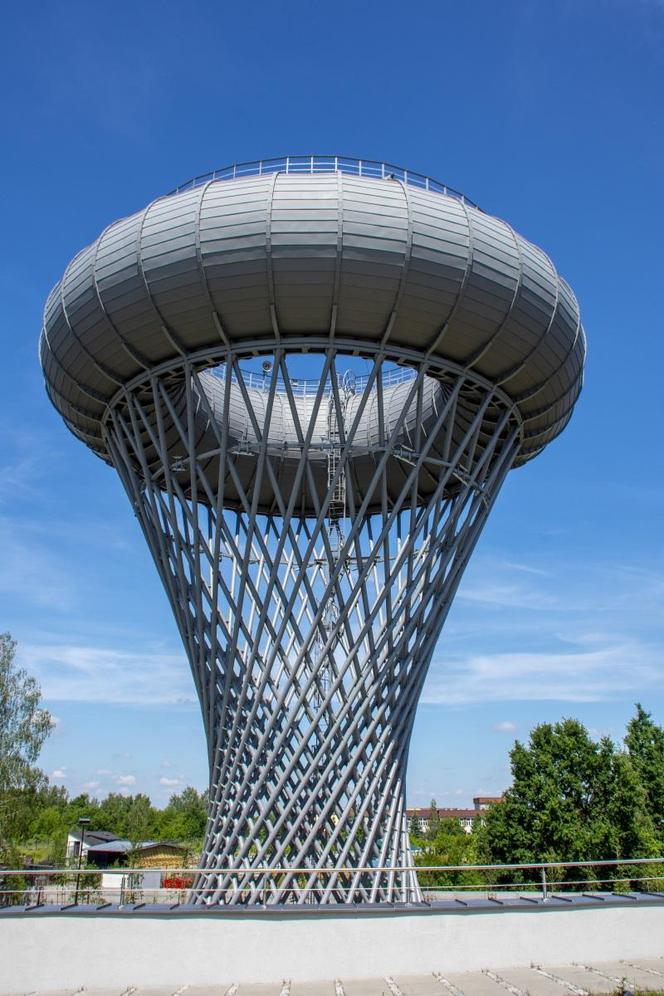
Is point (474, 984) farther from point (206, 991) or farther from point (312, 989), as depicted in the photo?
point (206, 991)

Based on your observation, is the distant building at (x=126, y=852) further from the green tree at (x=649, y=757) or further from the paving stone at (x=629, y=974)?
the paving stone at (x=629, y=974)

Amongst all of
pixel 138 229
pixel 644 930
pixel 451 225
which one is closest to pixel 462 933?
pixel 644 930

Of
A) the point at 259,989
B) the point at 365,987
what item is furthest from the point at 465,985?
the point at 259,989

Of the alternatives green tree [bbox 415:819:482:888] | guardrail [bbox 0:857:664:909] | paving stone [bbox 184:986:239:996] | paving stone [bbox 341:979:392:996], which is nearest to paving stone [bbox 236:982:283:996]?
paving stone [bbox 184:986:239:996]

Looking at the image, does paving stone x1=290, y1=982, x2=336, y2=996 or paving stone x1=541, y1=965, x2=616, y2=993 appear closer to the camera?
paving stone x1=541, y1=965, x2=616, y2=993

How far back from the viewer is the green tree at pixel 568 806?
38844 millimetres

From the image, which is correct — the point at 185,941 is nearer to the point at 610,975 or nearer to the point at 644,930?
the point at 610,975

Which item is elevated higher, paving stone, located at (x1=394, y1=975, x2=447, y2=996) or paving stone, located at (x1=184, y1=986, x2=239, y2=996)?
paving stone, located at (x1=394, y1=975, x2=447, y2=996)

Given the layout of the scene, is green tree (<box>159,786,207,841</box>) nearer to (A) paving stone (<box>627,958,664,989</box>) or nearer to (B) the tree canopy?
(B) the tree canopy

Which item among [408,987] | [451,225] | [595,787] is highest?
[451,225]

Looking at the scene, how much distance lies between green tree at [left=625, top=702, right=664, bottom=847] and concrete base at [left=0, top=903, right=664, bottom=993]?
34.8 m

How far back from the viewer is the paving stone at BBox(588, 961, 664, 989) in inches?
450

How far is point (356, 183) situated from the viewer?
58.1 ft

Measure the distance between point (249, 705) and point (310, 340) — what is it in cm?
1079
